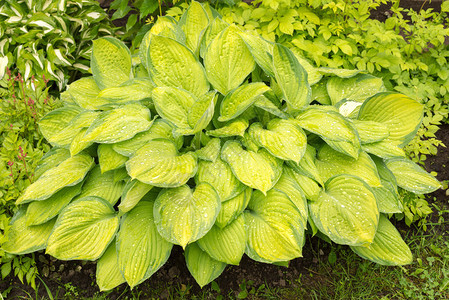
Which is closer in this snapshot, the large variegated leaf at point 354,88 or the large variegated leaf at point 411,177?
the large variegated leaf at point 411,177

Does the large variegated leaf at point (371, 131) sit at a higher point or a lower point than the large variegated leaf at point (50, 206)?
higher

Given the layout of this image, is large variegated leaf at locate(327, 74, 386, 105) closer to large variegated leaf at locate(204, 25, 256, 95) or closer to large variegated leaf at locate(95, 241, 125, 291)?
large variegated leaf at locate(204, 25, 256, 95)

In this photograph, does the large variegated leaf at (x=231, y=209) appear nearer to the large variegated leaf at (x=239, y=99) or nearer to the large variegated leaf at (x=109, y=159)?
the large variegated leaf at (x=239, y=99)

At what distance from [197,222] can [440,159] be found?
2107 mm

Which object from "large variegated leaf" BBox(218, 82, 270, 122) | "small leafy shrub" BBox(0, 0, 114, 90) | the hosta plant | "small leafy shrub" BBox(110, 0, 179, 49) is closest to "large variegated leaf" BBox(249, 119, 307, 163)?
the hosta plant

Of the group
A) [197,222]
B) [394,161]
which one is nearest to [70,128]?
[197,222]

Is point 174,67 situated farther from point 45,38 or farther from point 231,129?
point 45,38

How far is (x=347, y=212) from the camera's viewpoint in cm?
188

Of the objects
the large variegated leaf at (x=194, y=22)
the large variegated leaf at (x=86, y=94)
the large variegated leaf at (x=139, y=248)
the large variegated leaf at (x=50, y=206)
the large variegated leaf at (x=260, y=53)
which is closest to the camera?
the large variegated leaf at (x=139, y=248)

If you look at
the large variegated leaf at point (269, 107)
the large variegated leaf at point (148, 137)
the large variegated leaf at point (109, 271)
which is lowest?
the large variegated leaf at point (109, 271)

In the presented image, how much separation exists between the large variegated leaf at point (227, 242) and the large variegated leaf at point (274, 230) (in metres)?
0.05

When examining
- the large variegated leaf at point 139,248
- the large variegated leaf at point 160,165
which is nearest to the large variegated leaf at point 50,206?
the large variegated leaf at point 139,248

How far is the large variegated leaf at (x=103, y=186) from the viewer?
2.04 m

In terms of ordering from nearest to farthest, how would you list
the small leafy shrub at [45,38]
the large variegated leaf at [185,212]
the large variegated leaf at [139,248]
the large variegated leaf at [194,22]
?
1. the large variegated leaf at [185,212]
2. the large variegated leaf at [139,248]
3. the large variegated leaf at [194,22]
4. the small leafy shrub at [45,38]
